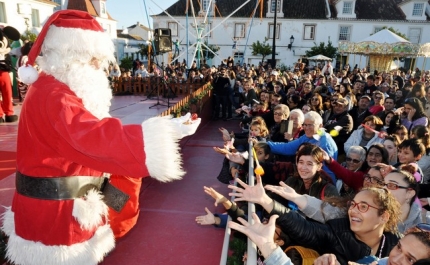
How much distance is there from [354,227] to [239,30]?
31.7 m

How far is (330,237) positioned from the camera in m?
2.17

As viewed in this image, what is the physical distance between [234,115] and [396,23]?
1077 inches

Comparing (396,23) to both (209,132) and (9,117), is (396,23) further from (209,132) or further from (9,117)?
(9,117)

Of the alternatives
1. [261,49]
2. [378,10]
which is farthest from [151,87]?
[378,10]

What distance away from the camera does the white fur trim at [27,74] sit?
1.90 metres

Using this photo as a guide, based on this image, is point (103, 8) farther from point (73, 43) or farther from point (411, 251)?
point (411, 251)

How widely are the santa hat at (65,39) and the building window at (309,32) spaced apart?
3229 cm

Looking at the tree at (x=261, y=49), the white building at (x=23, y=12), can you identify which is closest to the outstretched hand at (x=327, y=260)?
the white building at (x=23, y=12)

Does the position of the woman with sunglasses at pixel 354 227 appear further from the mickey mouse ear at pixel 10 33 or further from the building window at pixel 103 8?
the building window at pixel 103 8

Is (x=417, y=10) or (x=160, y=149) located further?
(x=417, y=10)

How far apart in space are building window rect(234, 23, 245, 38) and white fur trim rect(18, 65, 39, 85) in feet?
103

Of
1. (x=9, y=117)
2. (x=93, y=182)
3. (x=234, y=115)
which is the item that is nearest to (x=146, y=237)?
(x=93, y=182)

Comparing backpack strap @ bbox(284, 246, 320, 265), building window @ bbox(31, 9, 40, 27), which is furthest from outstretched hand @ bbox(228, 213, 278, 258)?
building window @ bbox(31, 9, 40, 27)

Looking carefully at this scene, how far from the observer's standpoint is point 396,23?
30547 millimetres
